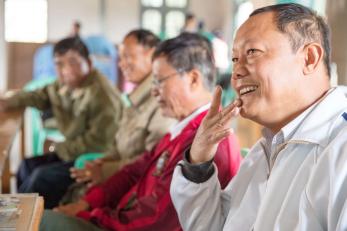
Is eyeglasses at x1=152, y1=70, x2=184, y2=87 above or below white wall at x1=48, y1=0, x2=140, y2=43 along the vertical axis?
below

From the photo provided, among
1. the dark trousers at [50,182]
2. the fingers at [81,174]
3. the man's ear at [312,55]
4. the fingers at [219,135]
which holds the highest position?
the man's ear at [312,55]

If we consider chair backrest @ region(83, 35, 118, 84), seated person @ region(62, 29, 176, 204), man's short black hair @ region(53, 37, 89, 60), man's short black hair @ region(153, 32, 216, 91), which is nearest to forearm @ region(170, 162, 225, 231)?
man's short black hair @ region(153, 32, 216, 91)

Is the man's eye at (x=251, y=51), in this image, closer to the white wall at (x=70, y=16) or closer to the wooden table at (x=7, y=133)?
the wooden table at (x=7, y=133)

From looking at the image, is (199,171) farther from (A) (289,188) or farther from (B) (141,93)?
(B) (141,93)

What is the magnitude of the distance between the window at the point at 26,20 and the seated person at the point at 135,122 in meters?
5.12

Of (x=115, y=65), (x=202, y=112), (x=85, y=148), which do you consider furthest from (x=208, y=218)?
(x=115, y=65)

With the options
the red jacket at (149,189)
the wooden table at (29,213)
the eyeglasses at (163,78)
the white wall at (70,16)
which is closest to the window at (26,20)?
the white wall at (70,16)

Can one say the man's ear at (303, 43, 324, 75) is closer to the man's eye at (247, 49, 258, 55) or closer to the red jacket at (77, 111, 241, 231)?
the man's eye at (247, 49, 258, 55)

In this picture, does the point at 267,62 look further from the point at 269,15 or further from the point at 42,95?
the point at 42,95

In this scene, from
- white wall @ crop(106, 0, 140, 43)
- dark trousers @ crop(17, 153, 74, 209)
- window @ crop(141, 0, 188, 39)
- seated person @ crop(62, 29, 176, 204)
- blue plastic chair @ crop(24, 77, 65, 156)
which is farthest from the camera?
window @ crop(141, 0, 188, 39)

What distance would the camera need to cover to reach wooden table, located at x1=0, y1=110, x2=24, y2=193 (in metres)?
1.86

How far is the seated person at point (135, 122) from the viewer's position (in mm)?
1845

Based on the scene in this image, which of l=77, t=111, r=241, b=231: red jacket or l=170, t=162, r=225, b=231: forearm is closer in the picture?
l=170, t=162, r=225, b=231: forearm

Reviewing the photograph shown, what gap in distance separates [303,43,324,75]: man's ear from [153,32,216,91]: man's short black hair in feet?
1.99
